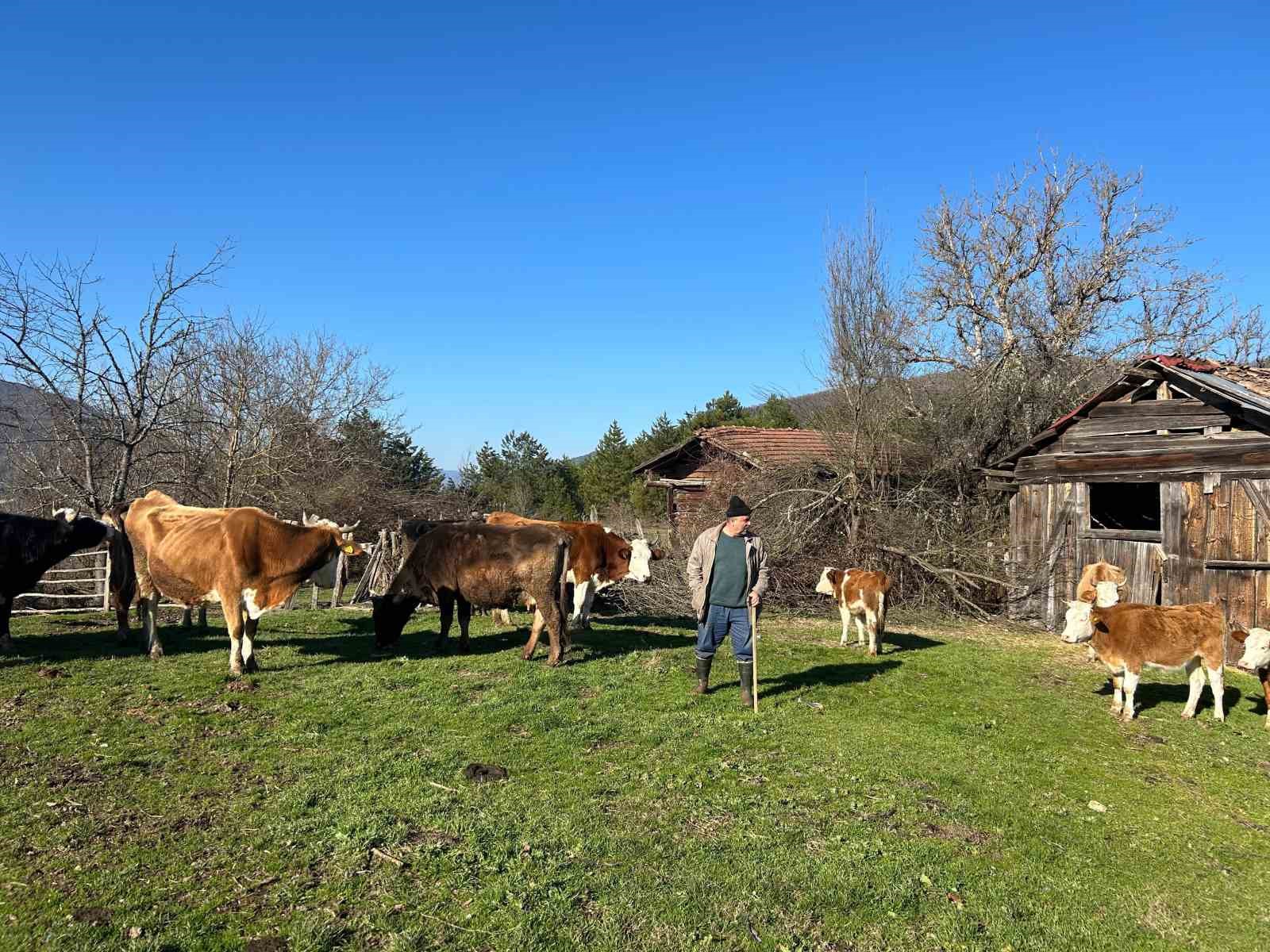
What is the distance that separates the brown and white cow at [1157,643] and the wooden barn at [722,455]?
33.2 feet

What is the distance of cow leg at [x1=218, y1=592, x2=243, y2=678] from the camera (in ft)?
30.0

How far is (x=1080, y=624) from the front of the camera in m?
9.23

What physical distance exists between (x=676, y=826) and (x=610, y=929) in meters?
1.37

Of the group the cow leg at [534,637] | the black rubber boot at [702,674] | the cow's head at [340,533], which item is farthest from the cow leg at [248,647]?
the black rubber boot at [702,674]

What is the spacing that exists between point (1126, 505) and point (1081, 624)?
12.1 meters

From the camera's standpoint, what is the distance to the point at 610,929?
4.03 meters

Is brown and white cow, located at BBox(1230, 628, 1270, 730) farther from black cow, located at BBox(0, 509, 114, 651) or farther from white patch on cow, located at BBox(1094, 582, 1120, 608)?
black cow, located at BBox(0, 509, 114, 651)

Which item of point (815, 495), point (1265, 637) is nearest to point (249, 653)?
point (1265, 637)

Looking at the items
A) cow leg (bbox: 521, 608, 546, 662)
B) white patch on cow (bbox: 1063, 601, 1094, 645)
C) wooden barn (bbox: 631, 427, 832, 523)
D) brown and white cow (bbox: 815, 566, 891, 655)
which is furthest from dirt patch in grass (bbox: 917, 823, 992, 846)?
wooden barn (bbox: 631, 427, 832, 523)

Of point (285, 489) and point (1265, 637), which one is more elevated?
point (285, 489)

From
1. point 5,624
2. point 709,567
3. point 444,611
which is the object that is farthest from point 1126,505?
point 5,624

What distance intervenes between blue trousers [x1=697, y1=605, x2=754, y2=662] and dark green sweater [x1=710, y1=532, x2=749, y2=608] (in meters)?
0.11

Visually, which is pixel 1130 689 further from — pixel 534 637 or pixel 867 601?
pixel 534 637

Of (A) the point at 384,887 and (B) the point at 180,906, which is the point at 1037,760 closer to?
(A) the point at 384,887
